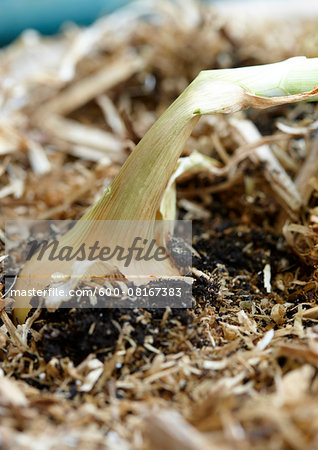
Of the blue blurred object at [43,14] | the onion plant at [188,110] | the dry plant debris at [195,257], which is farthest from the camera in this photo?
the blue blurred object at [43,14]

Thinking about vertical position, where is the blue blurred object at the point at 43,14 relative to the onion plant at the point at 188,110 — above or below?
above

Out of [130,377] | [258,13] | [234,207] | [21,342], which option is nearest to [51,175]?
[234,207]

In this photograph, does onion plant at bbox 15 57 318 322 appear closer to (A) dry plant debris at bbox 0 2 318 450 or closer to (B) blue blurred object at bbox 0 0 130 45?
(A) dry plant debris at bbox 0 2 318 450

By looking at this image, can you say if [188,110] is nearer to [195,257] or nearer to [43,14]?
[195,257]

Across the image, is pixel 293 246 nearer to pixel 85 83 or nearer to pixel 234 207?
pixel 234 207

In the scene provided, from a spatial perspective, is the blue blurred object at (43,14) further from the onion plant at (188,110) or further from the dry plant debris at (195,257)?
the onion plant at (188,110)

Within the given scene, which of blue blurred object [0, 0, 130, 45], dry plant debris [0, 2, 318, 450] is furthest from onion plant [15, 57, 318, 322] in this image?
blue blurred object [0, 0, 130, 45]

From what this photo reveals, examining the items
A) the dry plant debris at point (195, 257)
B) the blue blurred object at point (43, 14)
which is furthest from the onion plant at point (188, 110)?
the blue blurred object at point (43, 14)
